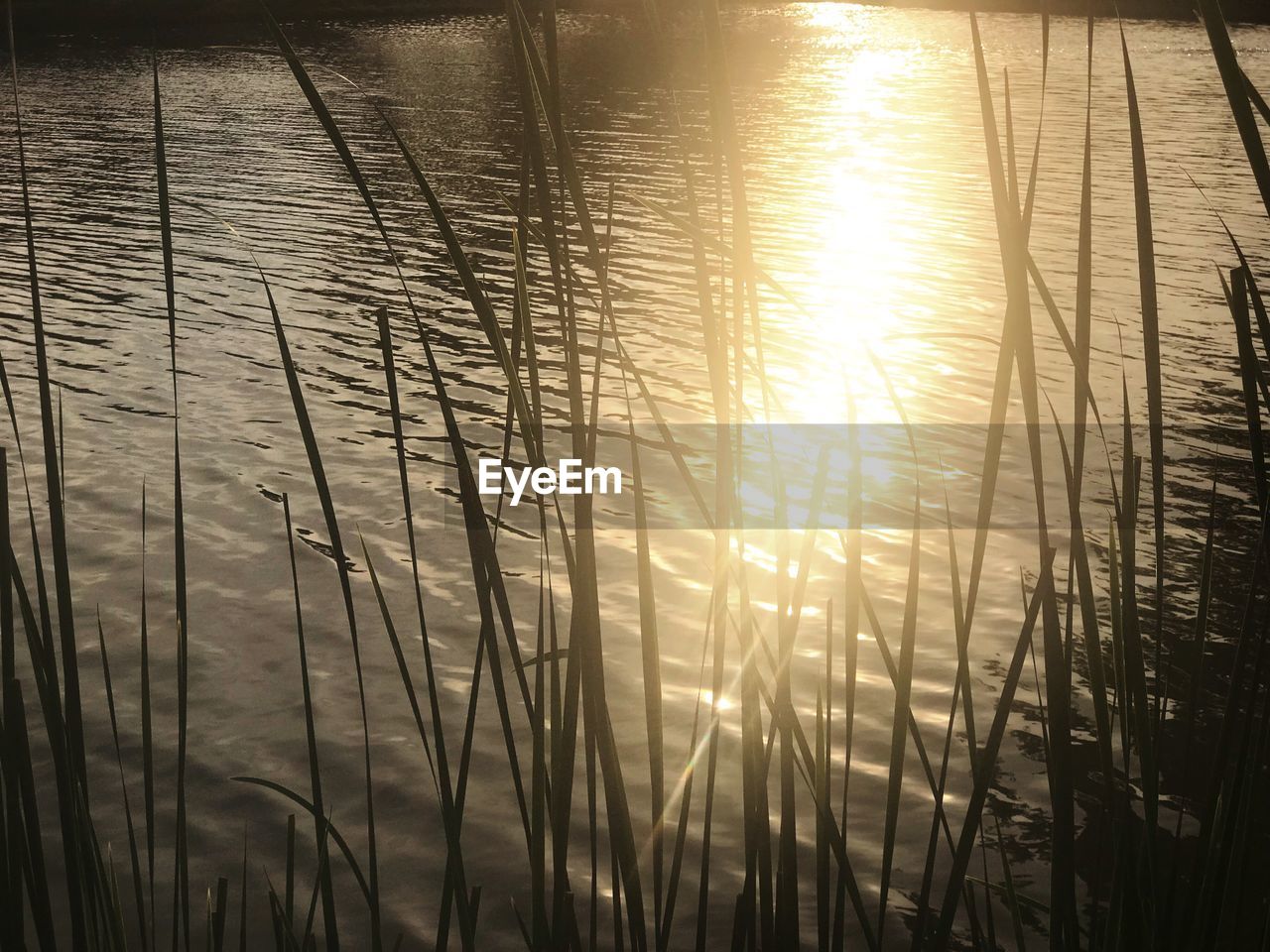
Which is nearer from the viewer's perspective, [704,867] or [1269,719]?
[1269,719]

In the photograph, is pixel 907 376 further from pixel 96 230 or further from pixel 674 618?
pixel 96 230

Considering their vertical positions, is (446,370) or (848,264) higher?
(848,264)

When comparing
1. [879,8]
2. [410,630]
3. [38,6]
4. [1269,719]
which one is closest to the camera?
[1269,719]

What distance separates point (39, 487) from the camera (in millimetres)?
8016

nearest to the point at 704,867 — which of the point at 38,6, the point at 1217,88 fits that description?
the point at 1217,88

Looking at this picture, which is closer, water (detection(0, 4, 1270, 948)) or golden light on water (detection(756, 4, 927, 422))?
water (detection(0, 4, 1270, 948))

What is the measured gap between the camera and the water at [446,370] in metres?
5.10

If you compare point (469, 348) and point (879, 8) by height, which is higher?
point (879, 8)

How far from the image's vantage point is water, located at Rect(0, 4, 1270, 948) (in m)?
5.10

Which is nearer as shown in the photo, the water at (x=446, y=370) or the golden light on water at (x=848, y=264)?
the water at (x=446, y=370)

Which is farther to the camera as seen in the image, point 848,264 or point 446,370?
point 848,264

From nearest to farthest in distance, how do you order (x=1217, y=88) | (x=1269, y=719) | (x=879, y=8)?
1. (x=1269, y=719)
2. (x=1217, y=88)
3. (x=879, y=8)

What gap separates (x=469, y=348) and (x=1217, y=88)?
24.8 m

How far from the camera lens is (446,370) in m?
10.2
